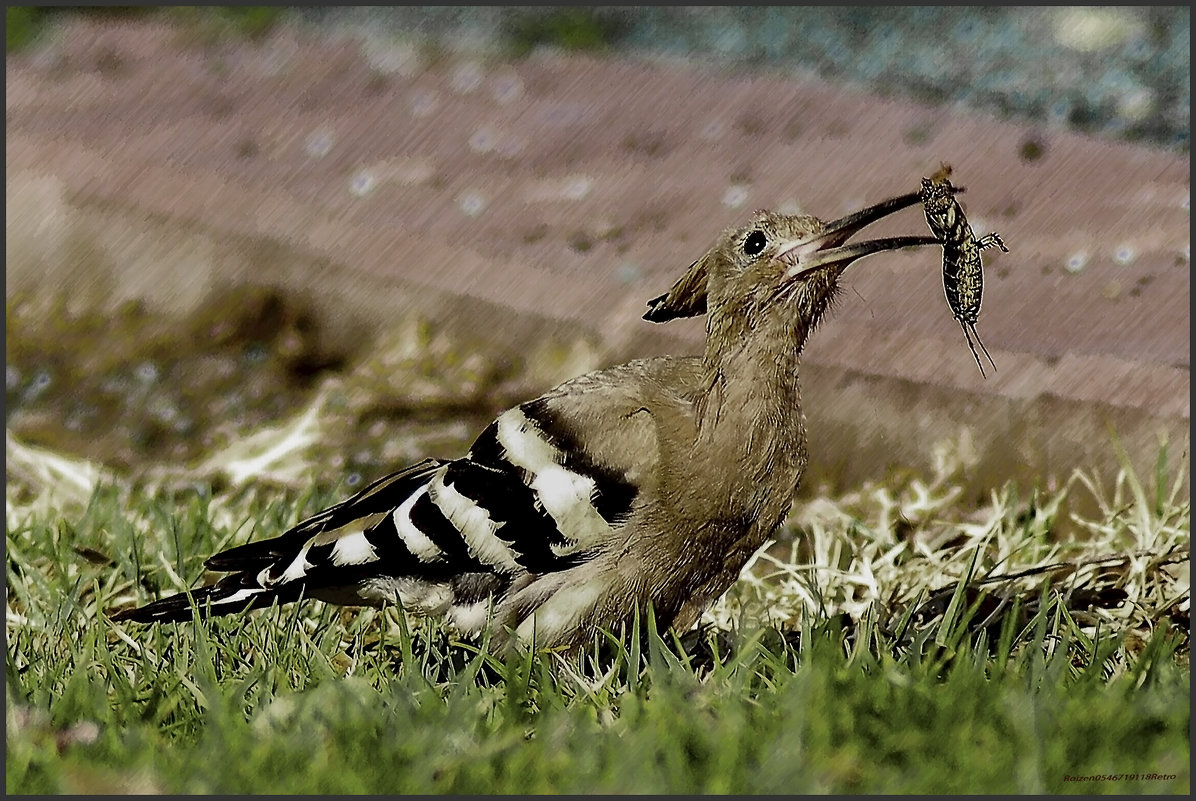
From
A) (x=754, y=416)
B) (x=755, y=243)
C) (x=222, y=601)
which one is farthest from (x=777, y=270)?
(x=222, y=601)

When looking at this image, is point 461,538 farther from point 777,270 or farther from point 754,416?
point 777,270

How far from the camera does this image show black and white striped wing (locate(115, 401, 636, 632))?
10.6 feet

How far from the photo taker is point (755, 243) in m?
3.13

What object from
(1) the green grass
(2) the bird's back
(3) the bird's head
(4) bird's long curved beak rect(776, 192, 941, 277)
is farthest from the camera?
(2) the bird's back

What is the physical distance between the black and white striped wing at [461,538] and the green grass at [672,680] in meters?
0.10

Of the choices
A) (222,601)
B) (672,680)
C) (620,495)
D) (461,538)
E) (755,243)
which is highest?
(755,243)

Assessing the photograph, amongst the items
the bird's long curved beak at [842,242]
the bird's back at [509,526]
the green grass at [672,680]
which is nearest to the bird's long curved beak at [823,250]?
the bird's long curved beak at [842,242]

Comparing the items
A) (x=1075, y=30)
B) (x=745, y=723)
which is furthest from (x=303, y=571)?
(x=1075, y=30)

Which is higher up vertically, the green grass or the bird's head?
the bird's head

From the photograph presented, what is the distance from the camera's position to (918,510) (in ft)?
14.5

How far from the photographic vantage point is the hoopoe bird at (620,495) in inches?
123

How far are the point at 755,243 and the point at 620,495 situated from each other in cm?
59

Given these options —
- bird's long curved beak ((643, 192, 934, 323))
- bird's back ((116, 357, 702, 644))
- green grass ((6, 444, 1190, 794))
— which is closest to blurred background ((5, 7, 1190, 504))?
green grass ((6, 444, 1190, 794))

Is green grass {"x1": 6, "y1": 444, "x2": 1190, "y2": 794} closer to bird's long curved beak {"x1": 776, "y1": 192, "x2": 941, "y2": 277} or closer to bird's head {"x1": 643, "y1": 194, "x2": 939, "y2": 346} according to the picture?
bird's head {"x1": 643, "y1": 194, "x2": 939, "y2": 346}
